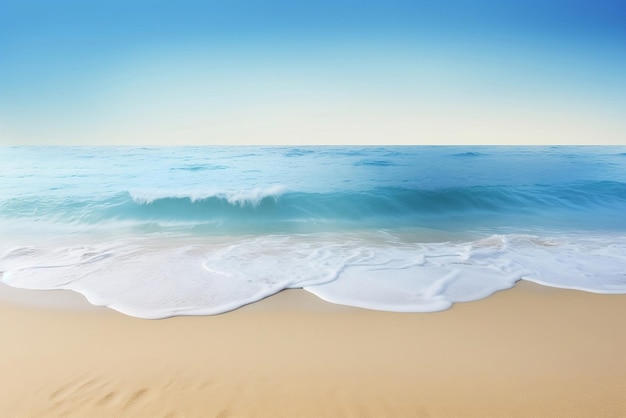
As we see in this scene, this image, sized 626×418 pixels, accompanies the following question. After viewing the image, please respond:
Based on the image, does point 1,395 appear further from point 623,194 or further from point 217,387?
point 623,194

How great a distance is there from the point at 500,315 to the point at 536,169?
22.7 meters

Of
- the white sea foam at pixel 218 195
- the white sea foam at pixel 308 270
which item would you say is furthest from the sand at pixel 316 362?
the white sea foam at pixel 218 195

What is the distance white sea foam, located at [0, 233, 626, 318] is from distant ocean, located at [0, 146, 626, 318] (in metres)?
0.03

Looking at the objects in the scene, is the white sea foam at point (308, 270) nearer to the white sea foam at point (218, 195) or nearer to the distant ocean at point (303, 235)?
the distant ocean at point (303, 235)

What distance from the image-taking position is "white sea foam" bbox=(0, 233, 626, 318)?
405 centimetres

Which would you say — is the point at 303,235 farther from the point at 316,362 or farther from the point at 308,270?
the point at 316,362

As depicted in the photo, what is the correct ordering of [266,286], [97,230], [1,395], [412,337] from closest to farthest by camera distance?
[1,395]
[412,337]
[266,286]
[97,230]

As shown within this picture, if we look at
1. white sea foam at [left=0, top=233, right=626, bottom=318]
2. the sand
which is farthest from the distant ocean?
the sand

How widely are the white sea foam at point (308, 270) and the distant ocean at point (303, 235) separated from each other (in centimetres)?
3

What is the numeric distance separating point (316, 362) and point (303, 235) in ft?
18.3

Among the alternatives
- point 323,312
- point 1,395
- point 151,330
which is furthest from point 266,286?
point 1,395

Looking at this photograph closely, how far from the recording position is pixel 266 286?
4445 millimetres

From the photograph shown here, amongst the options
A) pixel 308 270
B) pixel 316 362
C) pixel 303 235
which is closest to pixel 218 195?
pixel 303 235

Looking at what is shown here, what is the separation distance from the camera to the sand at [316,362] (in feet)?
7.45
